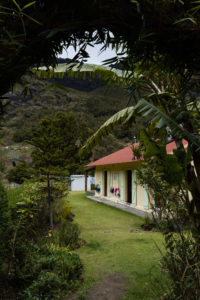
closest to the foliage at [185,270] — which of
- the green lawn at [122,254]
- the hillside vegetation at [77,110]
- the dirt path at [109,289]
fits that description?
the green lawn at [122,254]

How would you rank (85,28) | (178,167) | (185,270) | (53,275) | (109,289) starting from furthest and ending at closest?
(109,289) < (53,275) < (185,270) < (178,167) < (85,28)

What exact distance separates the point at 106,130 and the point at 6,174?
2630 mm

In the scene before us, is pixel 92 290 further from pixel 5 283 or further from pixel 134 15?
pixel 134 15

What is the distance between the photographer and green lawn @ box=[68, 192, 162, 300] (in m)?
4.40

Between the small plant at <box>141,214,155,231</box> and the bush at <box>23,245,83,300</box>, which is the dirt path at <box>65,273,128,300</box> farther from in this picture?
the small plant at <box>141,214,155,231</box>

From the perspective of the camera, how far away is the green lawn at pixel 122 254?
440cm

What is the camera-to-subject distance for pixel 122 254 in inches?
244

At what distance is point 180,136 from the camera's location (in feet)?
5.69

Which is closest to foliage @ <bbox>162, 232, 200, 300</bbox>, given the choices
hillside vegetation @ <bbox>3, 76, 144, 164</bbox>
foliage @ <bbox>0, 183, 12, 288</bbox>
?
foliage @ <bbox>0, 183, 12, 288</bbox>

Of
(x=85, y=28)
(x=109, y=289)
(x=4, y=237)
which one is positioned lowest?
(x=109, y=289)

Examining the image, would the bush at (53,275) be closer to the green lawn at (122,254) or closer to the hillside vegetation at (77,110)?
the green lawn at (122,254)

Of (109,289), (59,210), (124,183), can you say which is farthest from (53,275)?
(124,183)

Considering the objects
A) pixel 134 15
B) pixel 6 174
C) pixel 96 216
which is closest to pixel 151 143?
pixel 134 15

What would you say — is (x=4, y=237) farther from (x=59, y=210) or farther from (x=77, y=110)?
(x=77, y=110)
